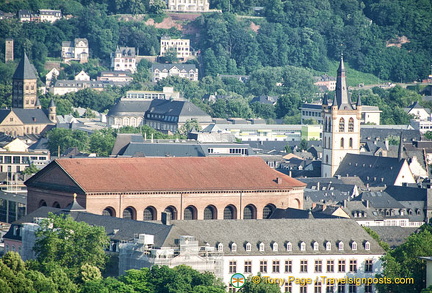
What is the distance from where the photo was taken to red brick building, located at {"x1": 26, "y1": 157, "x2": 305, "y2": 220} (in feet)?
378

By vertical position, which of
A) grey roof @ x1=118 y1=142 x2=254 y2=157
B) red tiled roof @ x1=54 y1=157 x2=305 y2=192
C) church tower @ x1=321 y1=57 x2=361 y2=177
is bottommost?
red tiled roof @ x1=54 y1=157 x2=305 y2=192

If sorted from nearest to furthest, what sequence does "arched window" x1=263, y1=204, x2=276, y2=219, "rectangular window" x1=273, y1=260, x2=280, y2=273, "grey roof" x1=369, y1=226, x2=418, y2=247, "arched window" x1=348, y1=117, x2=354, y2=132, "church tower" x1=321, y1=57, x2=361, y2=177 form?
"rectangular window" x1=273, y1=260, x2=280, y2=273, "grey roof" x1=369, y1=226, x2=418, y2=247, "arched window" x1=263, y1=204, x2=276, y2=219, "church tower" x1=321, y1=57, x2=361, y2=177, "arched window" x1=348, y1=117, x2=354, y2=132

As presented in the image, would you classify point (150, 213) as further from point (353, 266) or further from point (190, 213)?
point (353, 266)

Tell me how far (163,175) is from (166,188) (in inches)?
69.7

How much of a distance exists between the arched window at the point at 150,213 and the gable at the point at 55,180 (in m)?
5.42

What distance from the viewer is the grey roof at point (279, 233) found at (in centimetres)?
9900

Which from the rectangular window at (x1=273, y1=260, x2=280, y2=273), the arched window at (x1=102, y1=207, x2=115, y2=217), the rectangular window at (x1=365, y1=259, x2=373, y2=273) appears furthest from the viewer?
the arched window at (x1=102, y1=207, x2=115, y2=217)

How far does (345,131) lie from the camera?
169m

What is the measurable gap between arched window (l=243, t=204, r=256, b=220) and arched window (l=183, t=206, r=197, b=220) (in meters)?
4.02

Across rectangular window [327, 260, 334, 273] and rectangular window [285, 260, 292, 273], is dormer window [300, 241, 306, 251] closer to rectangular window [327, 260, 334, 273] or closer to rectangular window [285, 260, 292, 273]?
rectangular window [285, 260, 292, 273]

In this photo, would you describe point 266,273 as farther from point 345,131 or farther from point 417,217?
point 345,131

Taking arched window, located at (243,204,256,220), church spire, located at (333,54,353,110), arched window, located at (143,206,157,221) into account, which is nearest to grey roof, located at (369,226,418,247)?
arched window, located at (243,204,256,220)

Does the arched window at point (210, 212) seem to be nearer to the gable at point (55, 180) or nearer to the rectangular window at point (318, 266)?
the gable at point (55, 180)

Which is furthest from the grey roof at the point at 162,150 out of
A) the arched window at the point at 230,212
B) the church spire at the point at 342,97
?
the arched window at the point at 230,212
